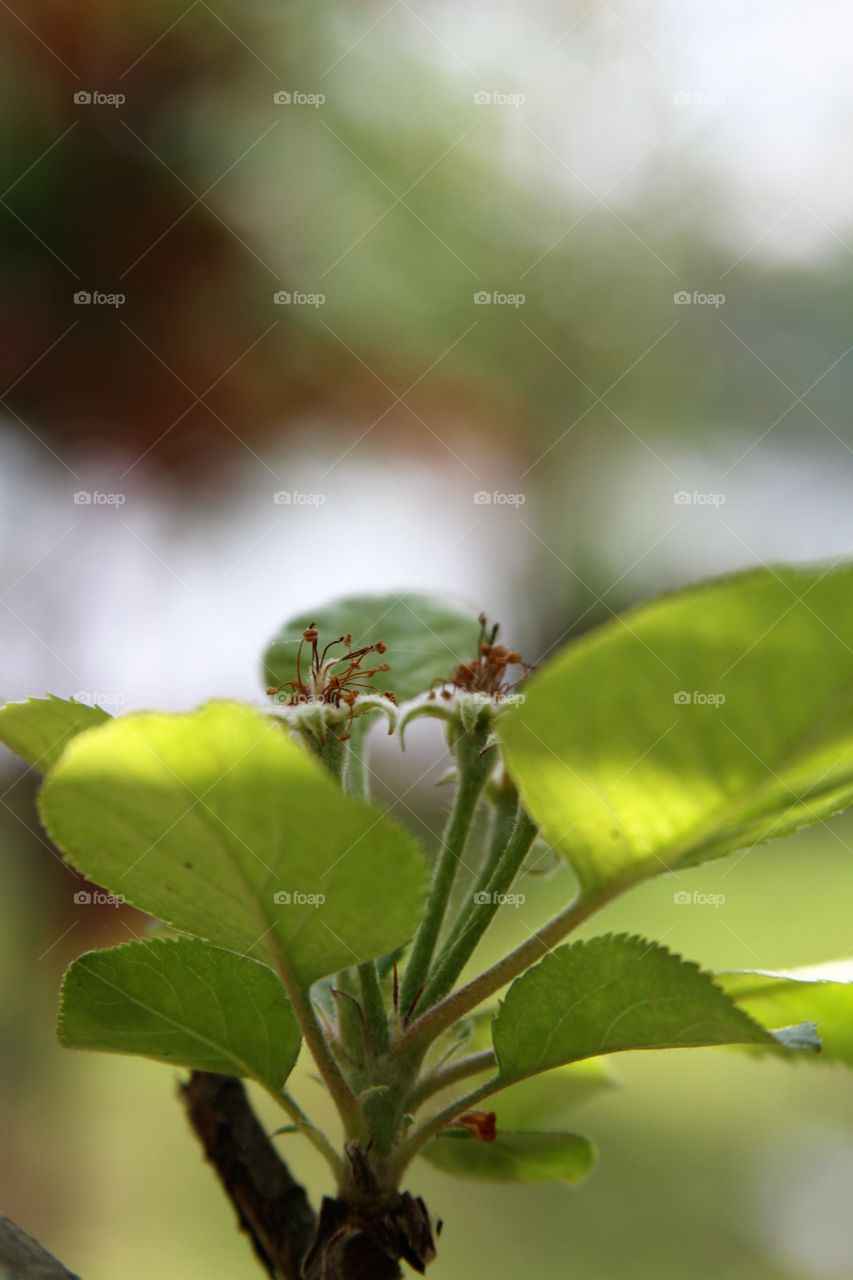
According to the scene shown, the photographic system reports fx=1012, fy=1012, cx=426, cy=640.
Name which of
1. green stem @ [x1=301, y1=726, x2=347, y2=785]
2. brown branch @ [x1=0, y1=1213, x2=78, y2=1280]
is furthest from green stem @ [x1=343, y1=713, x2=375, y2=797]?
brown branch @ [x1=0, y1=1213, x2=78, y2=1280]

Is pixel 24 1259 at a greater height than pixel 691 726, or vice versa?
pixel 691 726

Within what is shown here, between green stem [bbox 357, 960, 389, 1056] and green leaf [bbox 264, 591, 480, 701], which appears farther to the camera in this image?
green leaf [bbox 264, 591, 480, 701]

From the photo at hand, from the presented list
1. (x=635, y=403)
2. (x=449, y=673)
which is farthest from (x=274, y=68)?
(x=449, y=673)

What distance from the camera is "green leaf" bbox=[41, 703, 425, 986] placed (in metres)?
0.16

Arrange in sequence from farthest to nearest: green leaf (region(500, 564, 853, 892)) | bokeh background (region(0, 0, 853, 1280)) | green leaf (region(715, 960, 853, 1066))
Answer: bokeh background (region(0, 0, 853, 1280)), green leaf (region(715, 960, 853, 1066)), green leaf (region(500, 564, 853, 892))

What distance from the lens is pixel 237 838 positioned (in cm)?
17

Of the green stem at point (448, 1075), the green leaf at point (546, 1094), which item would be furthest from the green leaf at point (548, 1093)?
the green stem at point (448, 1075)

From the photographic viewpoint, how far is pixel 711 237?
2398mm

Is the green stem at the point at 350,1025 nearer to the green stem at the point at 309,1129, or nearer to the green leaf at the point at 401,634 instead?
the green stem at the point at 309,1129

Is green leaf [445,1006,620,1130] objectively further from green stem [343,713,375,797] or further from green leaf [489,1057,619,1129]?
green stem [343,713,375,797]

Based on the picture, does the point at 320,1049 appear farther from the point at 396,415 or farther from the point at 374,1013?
the point at 396,415

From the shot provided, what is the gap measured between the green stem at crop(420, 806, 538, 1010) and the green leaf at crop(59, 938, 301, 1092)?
4cm

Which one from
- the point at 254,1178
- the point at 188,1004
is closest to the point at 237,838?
the point at 188,1004

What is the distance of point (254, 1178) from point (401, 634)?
0.58ft
